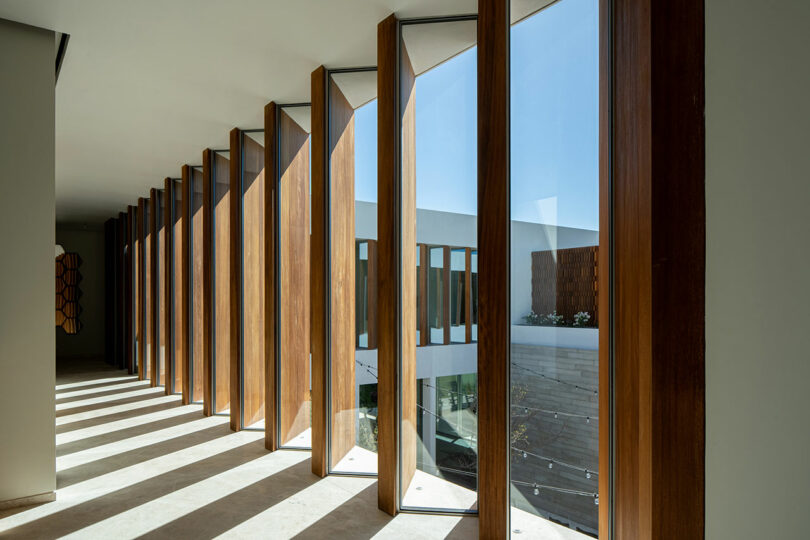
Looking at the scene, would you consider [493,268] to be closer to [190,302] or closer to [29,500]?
[29,500]

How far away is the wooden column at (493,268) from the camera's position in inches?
126

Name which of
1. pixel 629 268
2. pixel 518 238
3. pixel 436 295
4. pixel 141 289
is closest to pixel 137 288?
pixel 141 289

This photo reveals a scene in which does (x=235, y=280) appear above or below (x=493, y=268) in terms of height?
below

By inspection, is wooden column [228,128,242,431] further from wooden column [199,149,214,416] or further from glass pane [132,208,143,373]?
glass pane [132,208,143,373]

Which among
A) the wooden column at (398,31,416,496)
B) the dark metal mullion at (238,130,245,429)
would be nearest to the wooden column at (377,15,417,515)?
the wooden column at (398,31,416,496)

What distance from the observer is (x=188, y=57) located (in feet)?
14.6

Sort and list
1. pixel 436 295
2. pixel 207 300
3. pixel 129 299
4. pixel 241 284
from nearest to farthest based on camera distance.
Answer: pixel 436 295, pixel 241 284, pixel 207 300, pixel 129 299

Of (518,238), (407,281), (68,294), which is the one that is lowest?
(68,294)

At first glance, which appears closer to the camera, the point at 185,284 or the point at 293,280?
the point at 293,280

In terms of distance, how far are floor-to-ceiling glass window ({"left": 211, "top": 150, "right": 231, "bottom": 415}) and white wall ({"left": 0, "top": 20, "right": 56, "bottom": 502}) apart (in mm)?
2997

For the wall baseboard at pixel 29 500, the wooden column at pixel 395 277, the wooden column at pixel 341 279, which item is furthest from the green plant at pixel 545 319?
the wall baseboard at pixel 29 500

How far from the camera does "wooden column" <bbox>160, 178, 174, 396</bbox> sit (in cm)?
866

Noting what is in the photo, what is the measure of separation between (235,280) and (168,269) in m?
3.44

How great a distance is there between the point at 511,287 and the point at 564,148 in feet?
3.00
